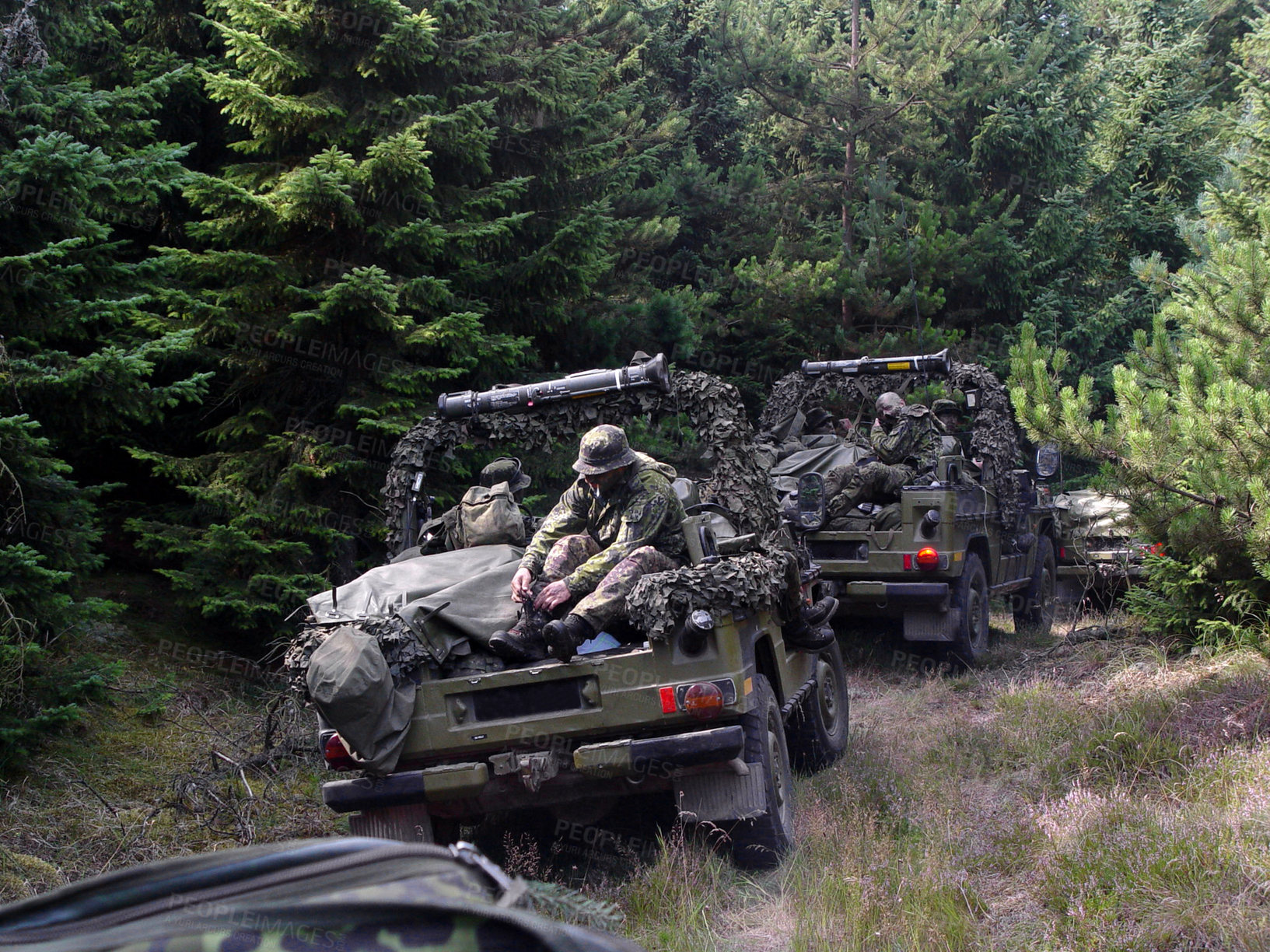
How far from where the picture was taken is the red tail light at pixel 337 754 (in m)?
4.93

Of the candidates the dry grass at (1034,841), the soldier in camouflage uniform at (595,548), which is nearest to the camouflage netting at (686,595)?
the soldier in camouflage uniform at (595,548)

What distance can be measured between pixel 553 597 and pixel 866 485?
484cm

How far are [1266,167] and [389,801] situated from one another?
1141 cm

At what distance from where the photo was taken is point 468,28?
10.1m

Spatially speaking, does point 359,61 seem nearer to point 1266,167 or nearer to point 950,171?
point 1266,167

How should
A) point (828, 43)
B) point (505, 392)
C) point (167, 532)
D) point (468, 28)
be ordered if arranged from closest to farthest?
point (505, 392) < point (167, 532) < point (468, 28) < point (828, 43)

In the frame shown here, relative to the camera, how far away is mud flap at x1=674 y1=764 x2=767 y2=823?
4930 mm

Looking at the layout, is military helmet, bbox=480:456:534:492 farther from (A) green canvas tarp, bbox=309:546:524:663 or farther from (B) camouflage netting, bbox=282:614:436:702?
(B) camouflage netting, bbox=282:614:436:702

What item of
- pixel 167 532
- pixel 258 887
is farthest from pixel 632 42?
pixel 258 887

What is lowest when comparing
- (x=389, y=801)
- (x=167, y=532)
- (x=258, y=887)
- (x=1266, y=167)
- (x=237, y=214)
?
(x=389, y=801)

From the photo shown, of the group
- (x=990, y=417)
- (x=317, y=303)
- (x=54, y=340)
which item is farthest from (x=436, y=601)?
(x=990, y=417)

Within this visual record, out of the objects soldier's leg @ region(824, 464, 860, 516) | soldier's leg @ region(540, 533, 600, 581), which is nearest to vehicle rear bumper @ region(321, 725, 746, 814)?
soldier's leg @ region(540, 533, 600, 581)

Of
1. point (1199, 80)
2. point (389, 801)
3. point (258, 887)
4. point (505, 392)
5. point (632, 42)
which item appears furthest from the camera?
point (1199, 80)

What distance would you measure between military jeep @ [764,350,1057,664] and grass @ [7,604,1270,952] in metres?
0.83
